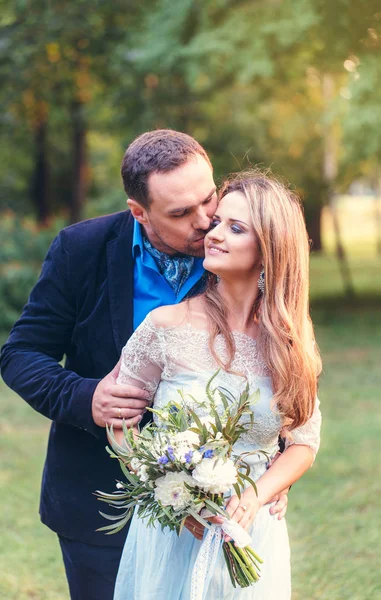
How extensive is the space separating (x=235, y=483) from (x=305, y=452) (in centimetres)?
51

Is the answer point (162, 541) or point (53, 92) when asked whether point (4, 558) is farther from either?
point (53, 92)

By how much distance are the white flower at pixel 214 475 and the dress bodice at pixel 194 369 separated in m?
0.32

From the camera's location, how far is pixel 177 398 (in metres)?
2.62

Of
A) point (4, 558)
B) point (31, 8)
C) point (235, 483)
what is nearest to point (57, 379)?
point (235, 483)

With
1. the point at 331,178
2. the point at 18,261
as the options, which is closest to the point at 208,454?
the point at 18,261

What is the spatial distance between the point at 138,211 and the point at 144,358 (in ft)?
2.05

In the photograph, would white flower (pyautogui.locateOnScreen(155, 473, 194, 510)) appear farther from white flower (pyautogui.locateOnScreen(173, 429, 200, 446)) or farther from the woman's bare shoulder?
the woman's bare shoulder

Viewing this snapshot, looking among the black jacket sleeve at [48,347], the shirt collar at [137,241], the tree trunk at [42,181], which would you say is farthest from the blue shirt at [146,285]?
the tree trunk at [42,181]

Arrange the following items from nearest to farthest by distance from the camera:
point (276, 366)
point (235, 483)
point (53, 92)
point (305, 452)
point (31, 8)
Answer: point (235, 483) < point (276, 366) < point (305, 452) < point (31, 8) < point (53, 92)

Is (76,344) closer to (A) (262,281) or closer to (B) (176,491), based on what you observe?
(A) (262,281)

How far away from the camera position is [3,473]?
768 cm

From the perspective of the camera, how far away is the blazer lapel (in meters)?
3.06

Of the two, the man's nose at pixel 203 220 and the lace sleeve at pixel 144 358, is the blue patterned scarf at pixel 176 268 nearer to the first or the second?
the man's nose at pixel 203 220

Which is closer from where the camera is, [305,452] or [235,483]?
[235,483]
